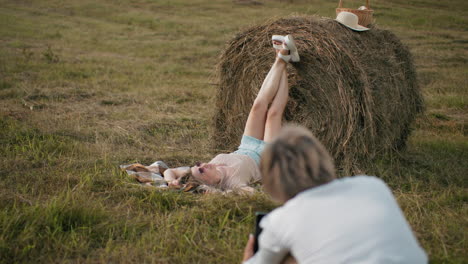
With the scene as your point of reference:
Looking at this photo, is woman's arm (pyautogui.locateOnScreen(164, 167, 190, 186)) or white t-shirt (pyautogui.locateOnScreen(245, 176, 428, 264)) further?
woman's arm (pyautogui.locateOnScreen(164, 167, 190, 186))

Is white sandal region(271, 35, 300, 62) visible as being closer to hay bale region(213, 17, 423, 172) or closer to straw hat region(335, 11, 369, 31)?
hay bale region(213, 17, 423, 172)

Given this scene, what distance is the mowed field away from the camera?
9.70 feet

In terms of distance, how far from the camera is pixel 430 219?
128 inches

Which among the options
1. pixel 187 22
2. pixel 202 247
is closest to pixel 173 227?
pixel 202 247

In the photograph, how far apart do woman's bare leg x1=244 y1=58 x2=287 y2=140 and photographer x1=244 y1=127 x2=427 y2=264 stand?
7.92 ft

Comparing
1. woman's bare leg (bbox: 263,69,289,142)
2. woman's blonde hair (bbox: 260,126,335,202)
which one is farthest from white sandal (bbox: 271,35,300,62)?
woman's blonde hair (bbox: 260,126,335,202)

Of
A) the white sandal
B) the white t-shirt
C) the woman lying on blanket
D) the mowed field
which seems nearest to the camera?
the white t-shirt

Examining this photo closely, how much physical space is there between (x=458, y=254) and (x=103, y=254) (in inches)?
89.1

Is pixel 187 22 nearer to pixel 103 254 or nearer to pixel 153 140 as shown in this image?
pixel 153 140

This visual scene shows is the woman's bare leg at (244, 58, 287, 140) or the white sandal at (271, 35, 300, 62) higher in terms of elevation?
the white sandal at (271, 35, 300, 62)

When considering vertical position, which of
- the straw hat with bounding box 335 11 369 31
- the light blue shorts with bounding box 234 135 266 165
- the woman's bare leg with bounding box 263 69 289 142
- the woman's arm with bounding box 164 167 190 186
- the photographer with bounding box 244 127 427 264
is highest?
the straw hat with bounding box 335 11 369 31

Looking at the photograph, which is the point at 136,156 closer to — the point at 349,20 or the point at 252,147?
the point at 252,147

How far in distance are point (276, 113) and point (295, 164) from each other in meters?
2.45

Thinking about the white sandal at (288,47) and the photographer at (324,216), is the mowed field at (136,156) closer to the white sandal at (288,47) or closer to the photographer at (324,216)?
the white sandal at (288,47)
